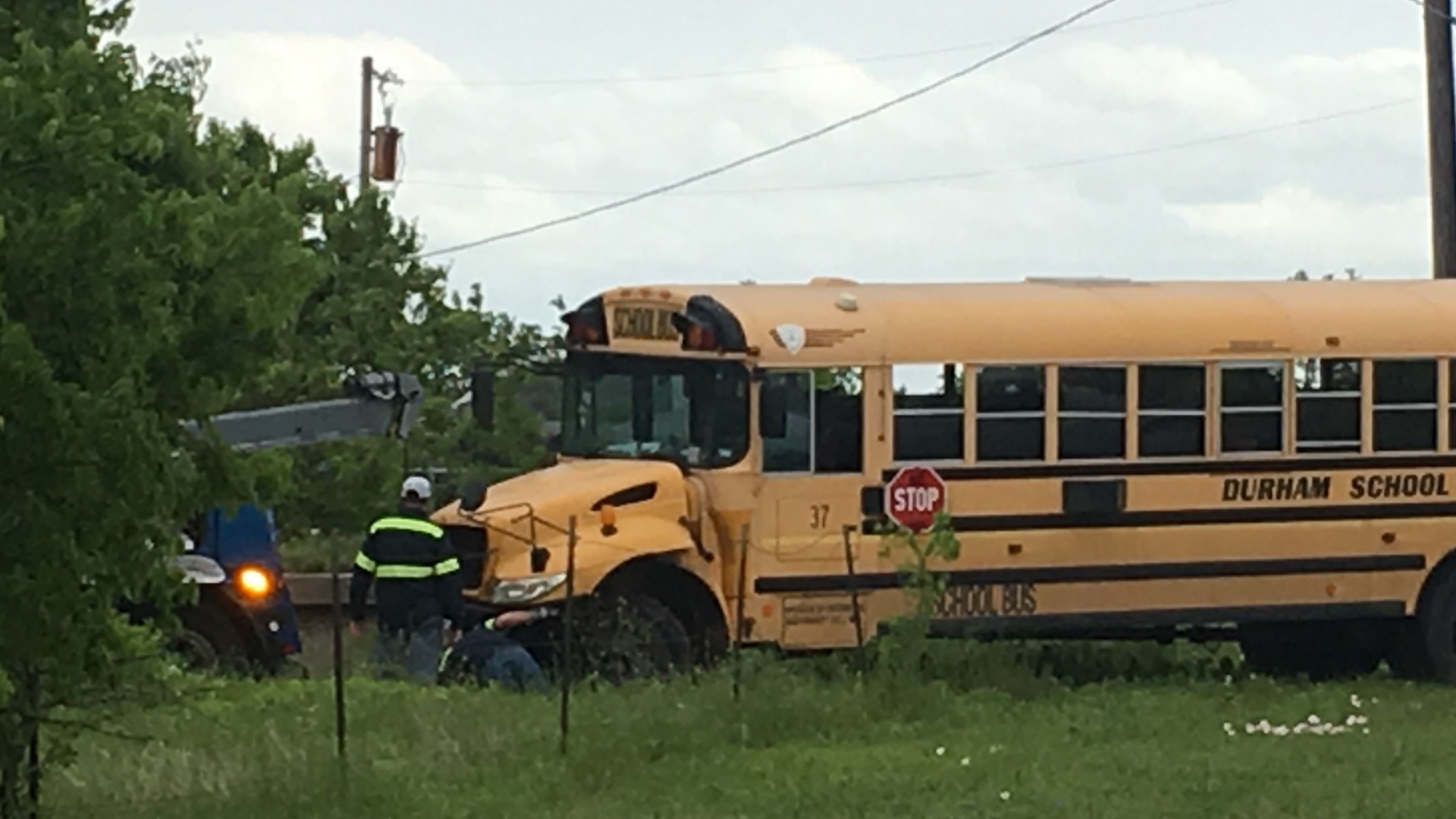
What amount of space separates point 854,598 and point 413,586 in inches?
101

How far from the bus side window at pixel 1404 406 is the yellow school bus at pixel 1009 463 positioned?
2 cm

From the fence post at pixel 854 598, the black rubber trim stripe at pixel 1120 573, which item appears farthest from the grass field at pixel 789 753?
the black rubber trim stripe at pixel 1120 573

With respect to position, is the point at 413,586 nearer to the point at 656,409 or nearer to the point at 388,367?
the point at 656,409

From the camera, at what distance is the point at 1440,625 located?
16.8 metres

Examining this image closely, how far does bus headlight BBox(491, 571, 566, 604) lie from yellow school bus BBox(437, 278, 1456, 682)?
2 cm

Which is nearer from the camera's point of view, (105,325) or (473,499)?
(105,325)

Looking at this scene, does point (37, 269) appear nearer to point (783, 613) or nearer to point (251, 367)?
point (251, 367)

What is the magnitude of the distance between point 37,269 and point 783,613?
8.53m

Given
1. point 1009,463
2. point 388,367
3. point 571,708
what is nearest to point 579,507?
point 1009,463

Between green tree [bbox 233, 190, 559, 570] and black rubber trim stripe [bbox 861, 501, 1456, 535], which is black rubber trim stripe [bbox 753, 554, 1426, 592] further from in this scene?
green tree [bbox 233, 190, 559, 570]

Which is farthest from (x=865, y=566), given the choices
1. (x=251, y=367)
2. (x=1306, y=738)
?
(x=251, y=367)

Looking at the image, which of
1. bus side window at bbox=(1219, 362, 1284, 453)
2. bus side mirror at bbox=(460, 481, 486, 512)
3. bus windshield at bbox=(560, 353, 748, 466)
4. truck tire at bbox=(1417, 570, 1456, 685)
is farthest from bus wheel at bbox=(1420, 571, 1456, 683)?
bus side mirror at bbox=(460, 481, 486, 512)

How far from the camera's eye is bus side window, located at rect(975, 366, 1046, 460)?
15883 mm

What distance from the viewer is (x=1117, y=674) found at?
56.1 ft
